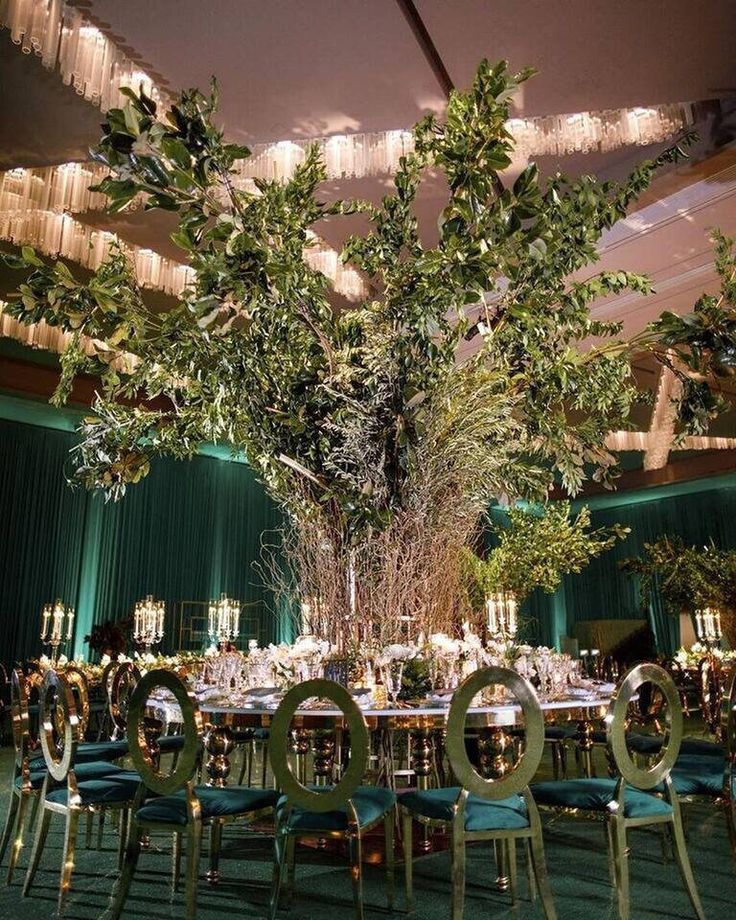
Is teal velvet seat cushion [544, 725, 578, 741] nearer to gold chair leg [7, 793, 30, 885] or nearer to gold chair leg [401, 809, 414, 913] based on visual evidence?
gold chair leg [401, 809, 414, 913]

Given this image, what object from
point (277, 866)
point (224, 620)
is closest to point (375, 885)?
point (277, 866)

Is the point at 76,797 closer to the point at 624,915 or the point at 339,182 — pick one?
the point at 624,915

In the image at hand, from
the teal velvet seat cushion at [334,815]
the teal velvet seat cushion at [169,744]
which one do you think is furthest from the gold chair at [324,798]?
the teal velvet seat cushion at [169,744]

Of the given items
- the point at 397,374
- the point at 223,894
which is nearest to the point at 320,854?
the point at 223,894

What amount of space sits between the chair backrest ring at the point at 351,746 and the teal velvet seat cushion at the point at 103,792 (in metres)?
0.72

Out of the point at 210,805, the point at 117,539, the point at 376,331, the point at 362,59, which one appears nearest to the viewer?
the point at 210,805

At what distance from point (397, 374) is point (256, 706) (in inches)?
57.2

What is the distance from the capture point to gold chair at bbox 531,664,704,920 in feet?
8.32

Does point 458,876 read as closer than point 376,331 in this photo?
Yes

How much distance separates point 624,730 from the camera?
257 centimetres

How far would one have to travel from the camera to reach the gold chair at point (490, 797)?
2387mm

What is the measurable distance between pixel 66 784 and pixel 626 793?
81.7 inches

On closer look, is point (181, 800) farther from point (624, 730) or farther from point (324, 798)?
point (624, 730)

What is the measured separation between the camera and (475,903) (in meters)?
2.78
